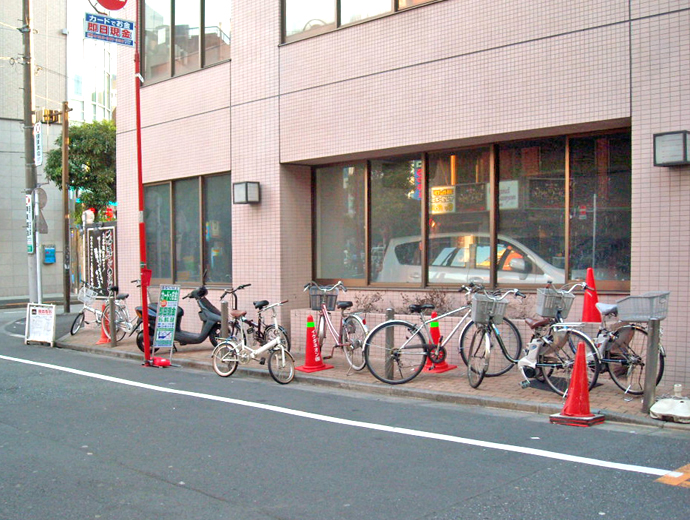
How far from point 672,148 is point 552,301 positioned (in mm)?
2353

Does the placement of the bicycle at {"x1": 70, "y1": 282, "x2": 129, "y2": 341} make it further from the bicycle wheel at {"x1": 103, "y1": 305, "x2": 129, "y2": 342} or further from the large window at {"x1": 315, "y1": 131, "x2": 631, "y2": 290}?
the large window at {"x1": 315, "y1": 131, "x2": 631, "y2": 290}

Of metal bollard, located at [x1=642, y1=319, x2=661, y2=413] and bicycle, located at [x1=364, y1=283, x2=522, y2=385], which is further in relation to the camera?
bicycle, located at [x1=364, y1=283, x2=522, y2=385]

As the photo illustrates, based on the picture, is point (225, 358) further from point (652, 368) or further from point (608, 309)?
point (652, 368)

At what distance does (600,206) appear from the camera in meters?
10.3

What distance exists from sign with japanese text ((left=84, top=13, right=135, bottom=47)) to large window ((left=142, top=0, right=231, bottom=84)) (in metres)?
2.63

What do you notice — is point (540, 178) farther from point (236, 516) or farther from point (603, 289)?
point (236, 516)

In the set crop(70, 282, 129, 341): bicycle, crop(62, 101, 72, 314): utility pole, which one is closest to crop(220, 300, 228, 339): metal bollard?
crop(70, 282, 129, 341): bicycle

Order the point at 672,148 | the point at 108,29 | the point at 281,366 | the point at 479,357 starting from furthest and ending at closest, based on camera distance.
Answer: the point at 108,29 < the point at 281,366 < the point at 479,357 < the point at 672,148

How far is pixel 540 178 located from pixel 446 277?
2.30 meters

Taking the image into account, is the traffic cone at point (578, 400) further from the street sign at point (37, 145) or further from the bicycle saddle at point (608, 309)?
the street sign at point (37, 145)

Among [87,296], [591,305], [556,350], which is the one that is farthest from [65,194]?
[556,350]

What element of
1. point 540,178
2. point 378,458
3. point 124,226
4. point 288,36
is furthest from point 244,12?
point 378,458

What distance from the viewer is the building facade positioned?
9.17 meters

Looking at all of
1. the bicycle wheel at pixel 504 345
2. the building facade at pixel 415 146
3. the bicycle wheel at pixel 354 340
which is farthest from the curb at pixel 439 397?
the building facade at pixel 415 146
